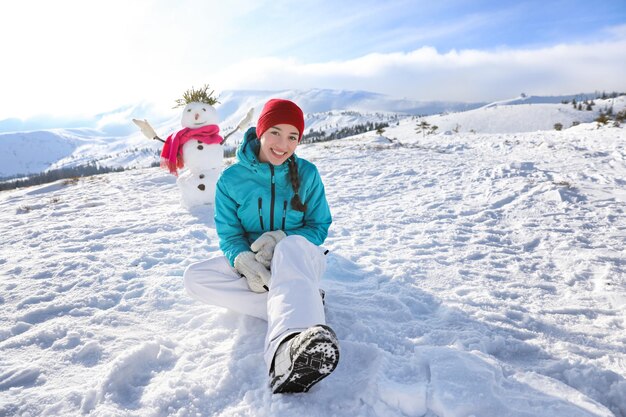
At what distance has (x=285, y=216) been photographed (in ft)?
8.25

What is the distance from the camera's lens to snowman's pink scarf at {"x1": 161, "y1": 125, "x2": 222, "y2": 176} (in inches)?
234

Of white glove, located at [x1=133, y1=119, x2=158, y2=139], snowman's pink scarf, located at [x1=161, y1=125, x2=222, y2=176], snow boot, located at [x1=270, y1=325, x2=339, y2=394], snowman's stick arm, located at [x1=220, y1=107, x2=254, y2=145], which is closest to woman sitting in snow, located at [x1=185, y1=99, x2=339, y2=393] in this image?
snow boot, located at [x1=270, y1=325, x2=339, y2=394]

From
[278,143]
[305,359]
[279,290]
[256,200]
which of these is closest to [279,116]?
[278,143]

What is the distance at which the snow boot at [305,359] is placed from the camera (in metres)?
1.50

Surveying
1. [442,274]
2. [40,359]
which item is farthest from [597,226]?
[40,359]

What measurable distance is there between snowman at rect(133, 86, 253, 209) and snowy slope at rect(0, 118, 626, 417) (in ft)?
1.35

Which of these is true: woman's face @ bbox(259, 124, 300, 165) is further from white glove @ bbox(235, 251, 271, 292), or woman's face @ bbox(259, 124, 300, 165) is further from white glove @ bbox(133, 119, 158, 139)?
white glove @ bbox(133, 119, 158, 139)

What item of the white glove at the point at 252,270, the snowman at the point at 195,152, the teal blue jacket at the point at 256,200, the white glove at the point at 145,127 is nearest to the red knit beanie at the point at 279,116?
the teal blue jacket at the point at 256,200

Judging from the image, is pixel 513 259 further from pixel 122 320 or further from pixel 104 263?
pixel 104 263

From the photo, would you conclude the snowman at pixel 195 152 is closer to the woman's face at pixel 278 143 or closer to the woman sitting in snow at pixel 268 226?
the woman sitting in snow at pixel 268 226

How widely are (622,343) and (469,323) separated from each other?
2.72ft

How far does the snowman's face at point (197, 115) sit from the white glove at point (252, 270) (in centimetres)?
449

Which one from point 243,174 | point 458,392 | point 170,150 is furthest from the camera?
point 170,150

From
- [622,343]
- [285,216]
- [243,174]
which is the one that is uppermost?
[243,174]
